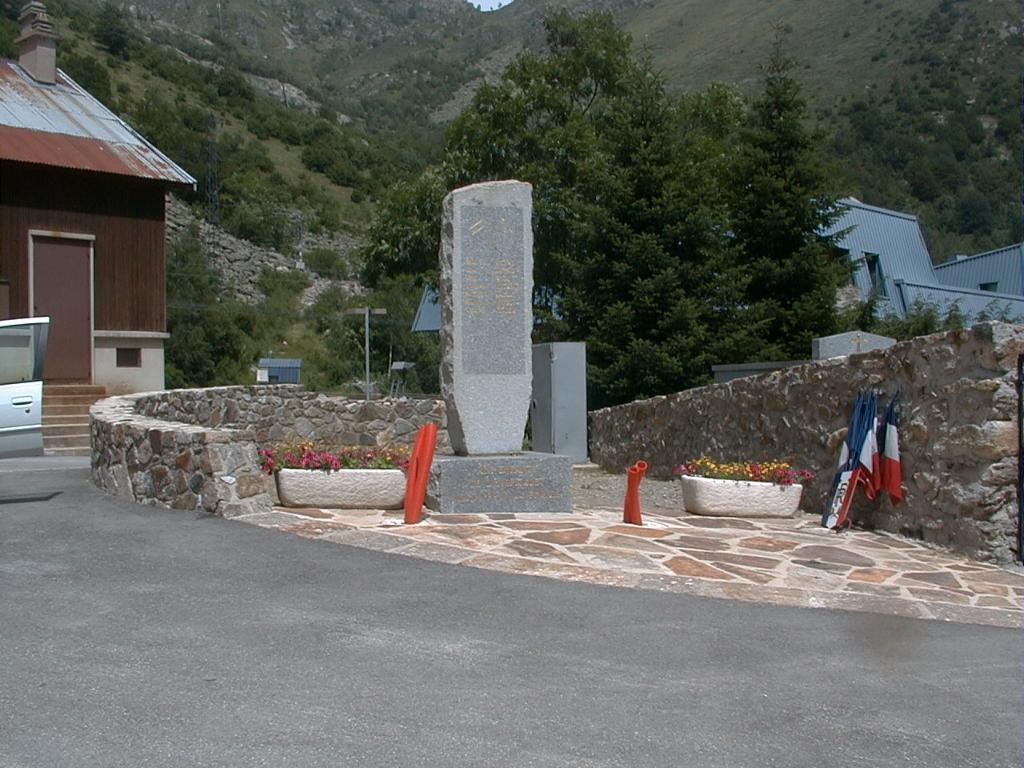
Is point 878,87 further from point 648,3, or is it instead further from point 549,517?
point 549,517

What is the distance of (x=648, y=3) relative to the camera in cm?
14000

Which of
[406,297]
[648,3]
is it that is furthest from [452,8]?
[406,297]

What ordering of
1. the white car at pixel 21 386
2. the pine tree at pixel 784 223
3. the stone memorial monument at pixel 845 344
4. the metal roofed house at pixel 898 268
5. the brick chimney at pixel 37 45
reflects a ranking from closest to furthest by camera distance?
the white car at pixel 21 386, the stone memorial monument at pixel 845 344, the pine tree at pixel 784 223, the brick chimney at pixel 37 45, the metal roofed house at pixel 898 268

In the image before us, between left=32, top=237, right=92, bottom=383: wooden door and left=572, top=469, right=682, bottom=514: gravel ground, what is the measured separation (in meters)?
13.6

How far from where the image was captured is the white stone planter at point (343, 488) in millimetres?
10688

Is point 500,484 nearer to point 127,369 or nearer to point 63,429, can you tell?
point 63,429

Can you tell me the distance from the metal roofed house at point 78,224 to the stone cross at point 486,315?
56.2 feet

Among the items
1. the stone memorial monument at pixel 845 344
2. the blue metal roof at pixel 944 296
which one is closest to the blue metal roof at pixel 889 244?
the blue metal roof at pixel 944 296

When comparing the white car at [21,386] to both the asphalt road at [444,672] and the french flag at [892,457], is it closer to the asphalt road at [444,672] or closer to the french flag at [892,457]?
the asphalt road at [444,672]

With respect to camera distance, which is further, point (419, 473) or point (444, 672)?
point (419, 473)

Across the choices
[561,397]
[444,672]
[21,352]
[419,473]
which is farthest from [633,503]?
[561,397]

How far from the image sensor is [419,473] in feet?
33.9

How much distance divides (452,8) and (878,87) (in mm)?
103675

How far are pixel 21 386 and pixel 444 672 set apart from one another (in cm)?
729
